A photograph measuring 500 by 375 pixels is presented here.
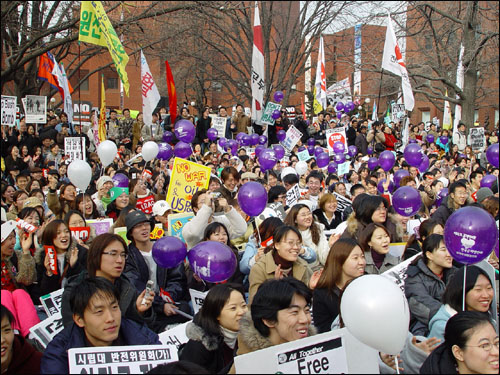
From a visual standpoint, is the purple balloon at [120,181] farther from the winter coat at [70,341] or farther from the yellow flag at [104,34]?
the winter coat at [70,341]

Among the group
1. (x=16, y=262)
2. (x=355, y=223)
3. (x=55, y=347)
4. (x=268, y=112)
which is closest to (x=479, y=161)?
(x=268, y=112)

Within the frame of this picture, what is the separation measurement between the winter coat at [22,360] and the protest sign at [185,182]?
4.28m

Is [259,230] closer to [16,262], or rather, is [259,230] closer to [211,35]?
[16,262]

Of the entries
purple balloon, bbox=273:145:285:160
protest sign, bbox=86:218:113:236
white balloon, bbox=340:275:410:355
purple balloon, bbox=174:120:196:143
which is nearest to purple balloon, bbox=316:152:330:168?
purple balloon, bbox=273:145:285:160

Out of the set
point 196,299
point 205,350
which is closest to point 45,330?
point 196,299

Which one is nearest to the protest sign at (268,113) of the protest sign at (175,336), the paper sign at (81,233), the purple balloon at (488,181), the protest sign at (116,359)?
the purple balloon at (488,181)

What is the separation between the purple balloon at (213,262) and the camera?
4.33m

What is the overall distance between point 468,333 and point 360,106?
30.0 meters

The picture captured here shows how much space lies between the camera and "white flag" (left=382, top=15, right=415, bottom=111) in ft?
44.3

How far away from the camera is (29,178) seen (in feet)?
32.7

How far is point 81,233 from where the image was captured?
5902mm

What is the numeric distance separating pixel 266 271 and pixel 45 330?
1.74m

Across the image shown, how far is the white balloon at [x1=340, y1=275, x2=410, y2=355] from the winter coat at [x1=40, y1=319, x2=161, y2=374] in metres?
1.32

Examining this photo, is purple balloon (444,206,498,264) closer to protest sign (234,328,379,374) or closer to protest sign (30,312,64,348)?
protest sign (234,328,379,374)
